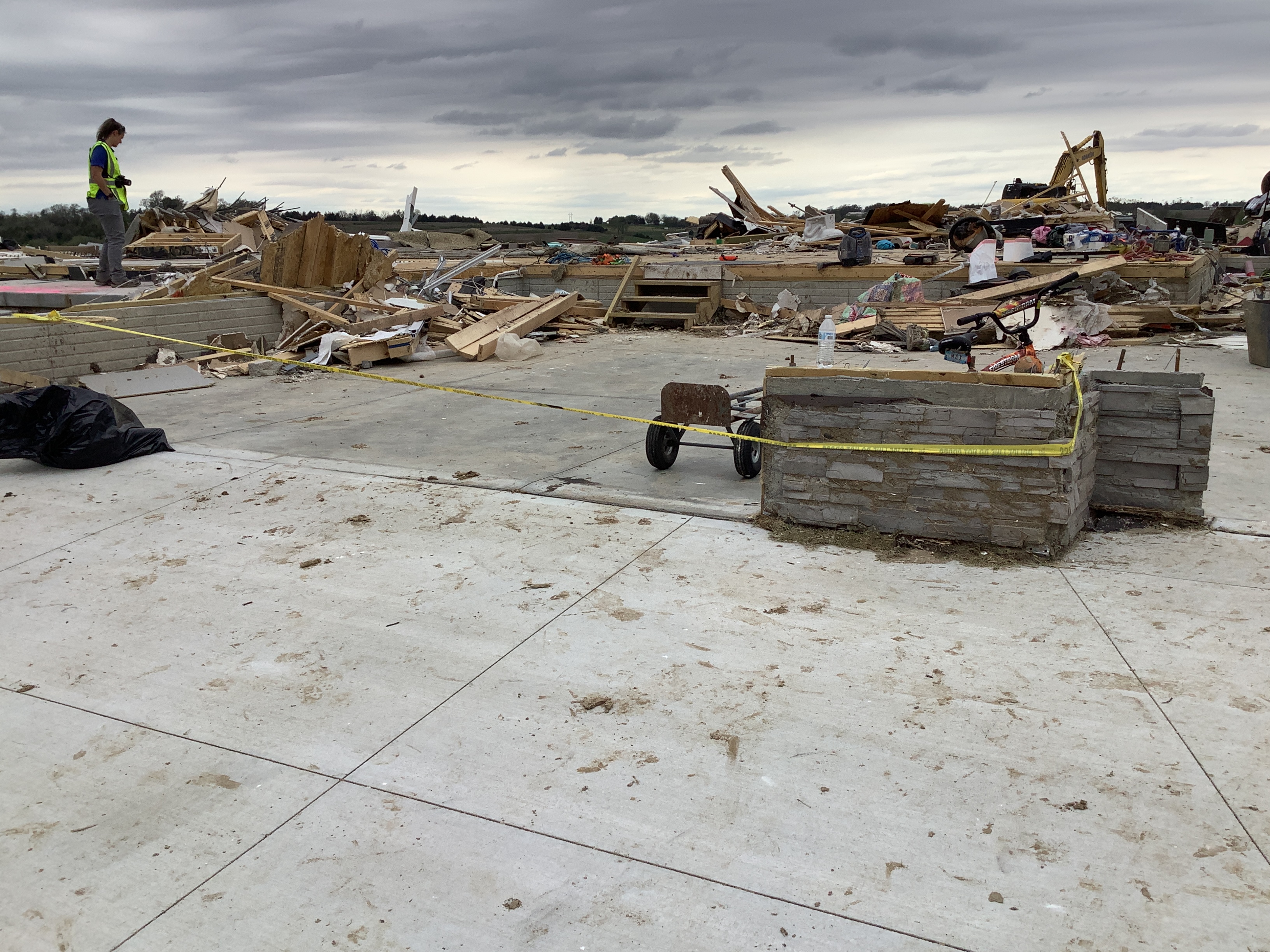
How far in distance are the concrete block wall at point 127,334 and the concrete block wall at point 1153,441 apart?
10.1 m

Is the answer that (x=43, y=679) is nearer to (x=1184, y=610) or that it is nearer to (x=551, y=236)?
(x=1184, y=610)

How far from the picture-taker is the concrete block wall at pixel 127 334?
9805 mm

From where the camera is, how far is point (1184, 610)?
4398mm

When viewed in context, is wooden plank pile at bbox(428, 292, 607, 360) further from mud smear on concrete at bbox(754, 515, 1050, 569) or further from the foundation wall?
mud smear on concrete at bbox(754, 515, 1050, 569)

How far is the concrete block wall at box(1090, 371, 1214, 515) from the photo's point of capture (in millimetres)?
5391

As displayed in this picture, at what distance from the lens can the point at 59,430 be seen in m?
7.06

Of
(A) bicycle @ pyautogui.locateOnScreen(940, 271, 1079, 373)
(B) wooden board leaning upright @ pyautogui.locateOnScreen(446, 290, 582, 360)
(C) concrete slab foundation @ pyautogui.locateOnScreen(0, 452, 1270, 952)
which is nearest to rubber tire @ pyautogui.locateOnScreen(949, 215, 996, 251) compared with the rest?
(B) wooden board leaning upright @ pyautogui.locateOnScreen(446, 290, 582, 360)

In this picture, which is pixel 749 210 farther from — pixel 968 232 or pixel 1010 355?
pixel 1010 355

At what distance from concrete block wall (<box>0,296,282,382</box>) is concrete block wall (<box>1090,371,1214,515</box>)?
33.1ft

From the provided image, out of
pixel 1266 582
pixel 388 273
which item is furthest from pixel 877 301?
pixel 1266 582

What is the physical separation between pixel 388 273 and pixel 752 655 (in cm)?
1272

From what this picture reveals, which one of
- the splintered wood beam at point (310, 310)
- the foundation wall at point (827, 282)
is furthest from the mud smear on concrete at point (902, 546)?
the foundation wall at point (827, 282)

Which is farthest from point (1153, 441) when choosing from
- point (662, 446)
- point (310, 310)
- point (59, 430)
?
point (310, 310)

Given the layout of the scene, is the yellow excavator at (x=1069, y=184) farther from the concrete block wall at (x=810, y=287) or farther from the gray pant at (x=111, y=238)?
the gray pant at (x=111, y=238)
